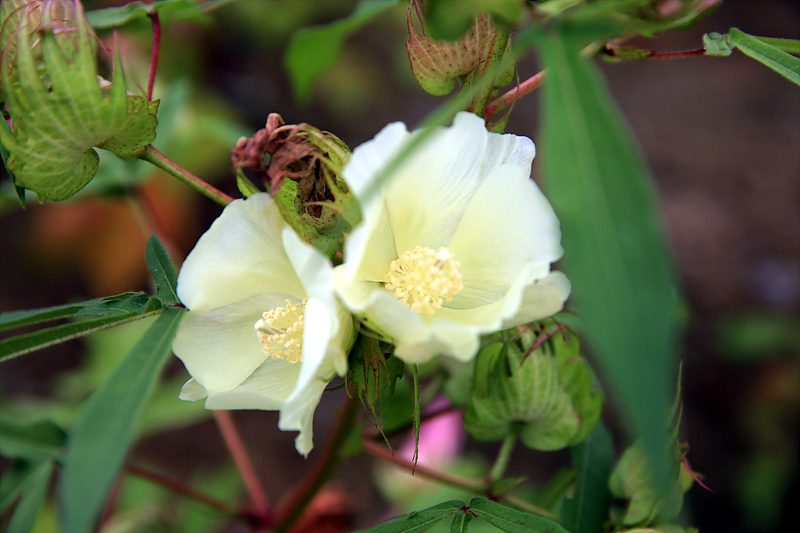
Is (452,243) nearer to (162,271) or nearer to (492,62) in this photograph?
(492,62)

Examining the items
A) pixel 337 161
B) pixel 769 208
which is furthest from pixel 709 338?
pixel 337 161

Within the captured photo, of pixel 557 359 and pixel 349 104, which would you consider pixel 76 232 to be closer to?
pixel 349 104

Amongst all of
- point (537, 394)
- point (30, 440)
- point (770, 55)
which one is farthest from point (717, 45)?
point (30, 440)

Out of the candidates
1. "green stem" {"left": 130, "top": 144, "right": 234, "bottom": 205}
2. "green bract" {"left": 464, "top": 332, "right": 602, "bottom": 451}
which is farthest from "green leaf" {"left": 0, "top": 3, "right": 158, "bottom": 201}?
"green bract" {"left": 464, "top": 332, "right": 602, "bottom": 451}

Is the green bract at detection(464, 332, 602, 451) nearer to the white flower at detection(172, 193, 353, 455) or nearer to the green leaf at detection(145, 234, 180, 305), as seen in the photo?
the white flower at detection(172, 193, 353, 455)

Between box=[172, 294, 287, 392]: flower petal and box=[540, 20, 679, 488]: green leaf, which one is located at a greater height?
box=[540, 20, 679, 488]: green leaf

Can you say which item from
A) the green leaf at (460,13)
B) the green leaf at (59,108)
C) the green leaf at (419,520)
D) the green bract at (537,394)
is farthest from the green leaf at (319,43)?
the green leaf at (419,520)

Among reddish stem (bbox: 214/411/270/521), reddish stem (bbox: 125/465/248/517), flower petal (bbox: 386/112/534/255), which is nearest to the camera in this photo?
flower petal (bbox: 386/112/534/255)

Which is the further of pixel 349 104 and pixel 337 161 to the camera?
pixel 349 104
